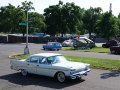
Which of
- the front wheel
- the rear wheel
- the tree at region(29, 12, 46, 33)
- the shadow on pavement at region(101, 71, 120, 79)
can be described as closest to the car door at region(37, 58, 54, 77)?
the front wheel

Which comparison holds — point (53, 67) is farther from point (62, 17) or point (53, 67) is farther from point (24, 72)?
point (62, 17)

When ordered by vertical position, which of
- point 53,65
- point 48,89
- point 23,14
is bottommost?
point 48,89

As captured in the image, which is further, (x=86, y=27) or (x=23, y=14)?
(x=86, y=27)

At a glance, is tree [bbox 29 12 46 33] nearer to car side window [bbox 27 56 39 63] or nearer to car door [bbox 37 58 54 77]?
car side window [bbox 27 56 39 63]

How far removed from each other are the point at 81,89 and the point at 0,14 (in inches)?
2537

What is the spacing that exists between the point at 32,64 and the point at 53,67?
1571mm

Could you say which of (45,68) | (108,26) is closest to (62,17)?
(108,26)

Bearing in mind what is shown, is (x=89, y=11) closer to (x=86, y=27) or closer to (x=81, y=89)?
(x=86, y=27)

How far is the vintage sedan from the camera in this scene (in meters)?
14.4

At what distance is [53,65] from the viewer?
1500cm

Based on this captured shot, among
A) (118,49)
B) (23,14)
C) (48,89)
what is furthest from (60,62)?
(23,14)

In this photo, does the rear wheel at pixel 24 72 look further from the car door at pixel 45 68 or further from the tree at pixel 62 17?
the tree at pixel 62 17

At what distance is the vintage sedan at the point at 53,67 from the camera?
14391mm

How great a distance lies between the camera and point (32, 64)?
1596 cm
